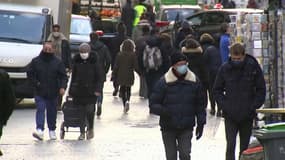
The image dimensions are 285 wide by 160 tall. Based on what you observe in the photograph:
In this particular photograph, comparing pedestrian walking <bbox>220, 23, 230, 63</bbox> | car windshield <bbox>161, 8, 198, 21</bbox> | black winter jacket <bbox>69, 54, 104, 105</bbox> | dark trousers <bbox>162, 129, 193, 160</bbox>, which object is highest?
car windshield <bbox>161, 8, 198, 21</bbox>

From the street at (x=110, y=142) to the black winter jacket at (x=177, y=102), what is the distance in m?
2.77

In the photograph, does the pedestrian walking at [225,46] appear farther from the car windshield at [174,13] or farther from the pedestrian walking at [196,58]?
the car windshield at [174,13]

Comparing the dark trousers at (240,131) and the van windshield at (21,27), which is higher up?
the van windshield at (21,27)

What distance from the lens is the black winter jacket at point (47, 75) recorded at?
15.4m

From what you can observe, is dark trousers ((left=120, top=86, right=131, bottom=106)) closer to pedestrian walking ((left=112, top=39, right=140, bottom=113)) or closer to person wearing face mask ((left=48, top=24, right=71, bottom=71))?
pedestrian walking ((left=112, top=39, right=140, bottom=113))

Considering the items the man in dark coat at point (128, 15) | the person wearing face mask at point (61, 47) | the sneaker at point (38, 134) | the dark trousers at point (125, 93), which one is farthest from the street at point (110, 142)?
the man in dark coat at point (128, 15)

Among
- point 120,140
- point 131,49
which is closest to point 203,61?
point 131,49

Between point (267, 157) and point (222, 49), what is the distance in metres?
10.9

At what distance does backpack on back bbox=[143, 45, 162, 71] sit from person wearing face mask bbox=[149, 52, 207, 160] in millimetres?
8963

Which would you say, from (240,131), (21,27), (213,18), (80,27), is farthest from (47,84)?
(213,18)

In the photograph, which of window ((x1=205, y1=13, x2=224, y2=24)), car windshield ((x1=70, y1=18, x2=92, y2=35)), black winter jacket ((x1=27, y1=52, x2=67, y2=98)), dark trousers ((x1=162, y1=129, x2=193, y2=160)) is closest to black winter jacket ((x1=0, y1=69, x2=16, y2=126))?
dark trousers ((x1=162, y1=129, x2=193, y2=160))

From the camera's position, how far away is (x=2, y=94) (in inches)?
414

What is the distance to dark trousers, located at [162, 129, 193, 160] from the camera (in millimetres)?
10578

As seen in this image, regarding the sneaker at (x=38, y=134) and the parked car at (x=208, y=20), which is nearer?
the sneaker at (x=38, y=134)
